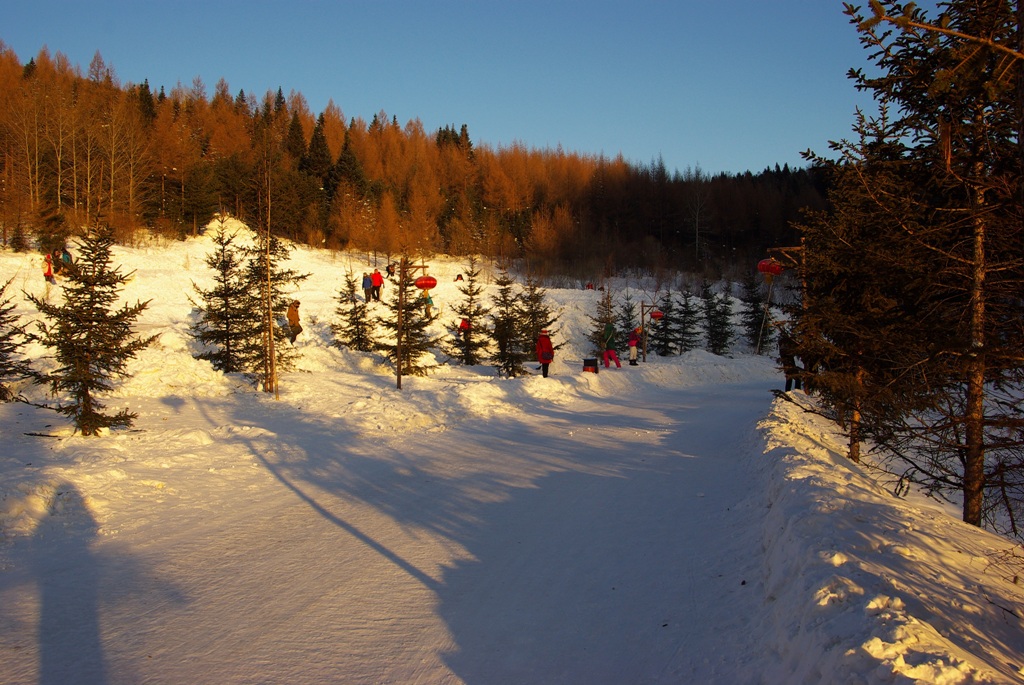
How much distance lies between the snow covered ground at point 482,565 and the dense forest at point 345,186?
1191 centimetres

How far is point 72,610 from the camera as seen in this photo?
15.9 feet

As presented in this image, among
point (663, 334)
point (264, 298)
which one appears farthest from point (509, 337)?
point (663, 334)

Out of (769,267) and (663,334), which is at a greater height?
(769,267)

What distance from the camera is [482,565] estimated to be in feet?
19.2

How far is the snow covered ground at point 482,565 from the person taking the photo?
3.96 m

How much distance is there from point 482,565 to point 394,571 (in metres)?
0.84

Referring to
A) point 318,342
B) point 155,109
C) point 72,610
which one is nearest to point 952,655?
point 72,610

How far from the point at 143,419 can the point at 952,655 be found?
50.5 feet

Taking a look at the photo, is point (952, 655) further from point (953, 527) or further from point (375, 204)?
point (375, 204)

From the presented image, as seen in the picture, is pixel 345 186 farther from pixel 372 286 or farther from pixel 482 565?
pixel 482 565

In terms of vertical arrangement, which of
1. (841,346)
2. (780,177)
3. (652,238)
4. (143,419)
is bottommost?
(143,419)

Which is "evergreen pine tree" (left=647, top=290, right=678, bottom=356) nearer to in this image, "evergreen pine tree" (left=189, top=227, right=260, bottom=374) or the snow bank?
"evergreen pine tree" (left=189, top=227, right=260, bottom=374)

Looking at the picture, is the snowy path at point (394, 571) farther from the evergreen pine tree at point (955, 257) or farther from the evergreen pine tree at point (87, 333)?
the evergreen pine tree at point (955, 257)

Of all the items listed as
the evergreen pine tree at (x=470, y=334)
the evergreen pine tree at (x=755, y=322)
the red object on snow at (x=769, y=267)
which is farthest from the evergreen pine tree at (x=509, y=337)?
the evergreen pine tree at (x=755, y=322)
